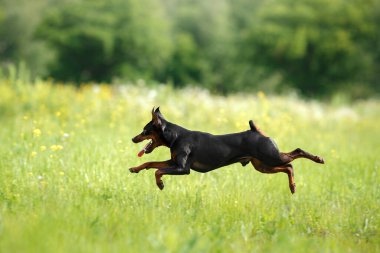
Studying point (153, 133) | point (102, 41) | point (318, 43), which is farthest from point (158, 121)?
point (102, 41)

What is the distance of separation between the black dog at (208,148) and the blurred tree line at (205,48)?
25.9 metres

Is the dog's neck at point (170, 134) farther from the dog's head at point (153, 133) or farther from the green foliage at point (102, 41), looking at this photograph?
the green foliage at point (102, 41)

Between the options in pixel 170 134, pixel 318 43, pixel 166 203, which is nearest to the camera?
pixel 170 134

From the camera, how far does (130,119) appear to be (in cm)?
1183

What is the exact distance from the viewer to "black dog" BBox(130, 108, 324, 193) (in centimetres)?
511

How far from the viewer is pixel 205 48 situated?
47469mm

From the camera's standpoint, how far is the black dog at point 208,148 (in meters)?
5.11

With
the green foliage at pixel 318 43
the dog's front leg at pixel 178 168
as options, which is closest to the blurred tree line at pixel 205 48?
the green foliage at pixel 318 43

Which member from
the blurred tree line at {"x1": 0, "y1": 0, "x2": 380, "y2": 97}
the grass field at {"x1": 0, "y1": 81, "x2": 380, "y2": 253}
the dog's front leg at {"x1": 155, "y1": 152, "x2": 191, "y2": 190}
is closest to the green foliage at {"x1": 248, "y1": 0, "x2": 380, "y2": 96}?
the blurred tree line at {"x1": 0, "y1": 0, "x2": 380, "y2": 97}

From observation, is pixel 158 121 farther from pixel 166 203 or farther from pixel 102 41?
pixel 102 41

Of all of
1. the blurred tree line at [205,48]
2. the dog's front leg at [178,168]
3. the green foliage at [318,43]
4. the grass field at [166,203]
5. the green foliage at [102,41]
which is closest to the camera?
the grass field at [166,203]

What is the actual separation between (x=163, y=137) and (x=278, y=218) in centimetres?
135

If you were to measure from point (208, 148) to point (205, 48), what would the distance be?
42.9 metres

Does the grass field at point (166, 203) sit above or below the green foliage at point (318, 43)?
below
